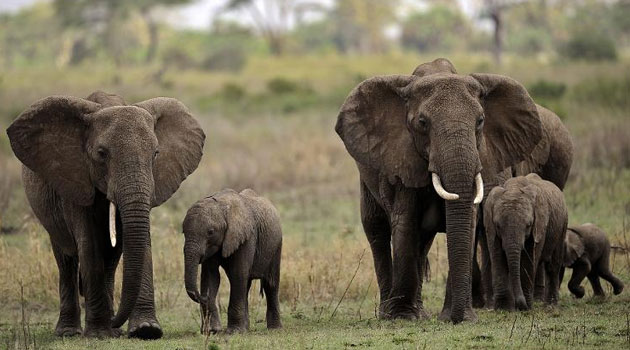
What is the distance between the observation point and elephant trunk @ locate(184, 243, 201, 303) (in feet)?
31.2

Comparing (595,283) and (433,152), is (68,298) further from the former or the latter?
(595,283)

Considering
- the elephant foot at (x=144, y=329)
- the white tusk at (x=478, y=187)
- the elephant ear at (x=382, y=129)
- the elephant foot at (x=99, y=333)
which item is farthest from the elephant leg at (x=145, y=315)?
the white tusk at (x=478, y=187)

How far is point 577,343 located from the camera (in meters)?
8.66

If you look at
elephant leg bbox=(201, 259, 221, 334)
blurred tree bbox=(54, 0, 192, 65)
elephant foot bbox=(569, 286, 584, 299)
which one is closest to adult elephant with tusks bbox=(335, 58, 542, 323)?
elephant leg bbox=(201, 259, 221, 334)

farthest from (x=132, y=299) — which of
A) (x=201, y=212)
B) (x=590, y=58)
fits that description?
(x=590, y=58)

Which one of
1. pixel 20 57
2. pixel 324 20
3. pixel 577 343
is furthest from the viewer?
pixel 324 20

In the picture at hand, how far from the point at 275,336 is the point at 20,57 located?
68458 millimetres

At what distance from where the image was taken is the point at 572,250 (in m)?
12.1

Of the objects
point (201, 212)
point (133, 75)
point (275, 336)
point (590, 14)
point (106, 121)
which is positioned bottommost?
point (275, 336)

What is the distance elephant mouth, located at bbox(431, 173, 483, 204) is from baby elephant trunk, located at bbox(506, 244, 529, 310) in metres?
1.29

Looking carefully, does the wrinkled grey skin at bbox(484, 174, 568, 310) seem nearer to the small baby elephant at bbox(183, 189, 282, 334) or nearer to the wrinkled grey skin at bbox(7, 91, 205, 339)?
the small baby elephant at bbox(183, 189, 282, 334)

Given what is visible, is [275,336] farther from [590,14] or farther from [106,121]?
[590,14]

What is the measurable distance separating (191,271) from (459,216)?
215cm

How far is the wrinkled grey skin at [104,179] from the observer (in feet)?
31.1
